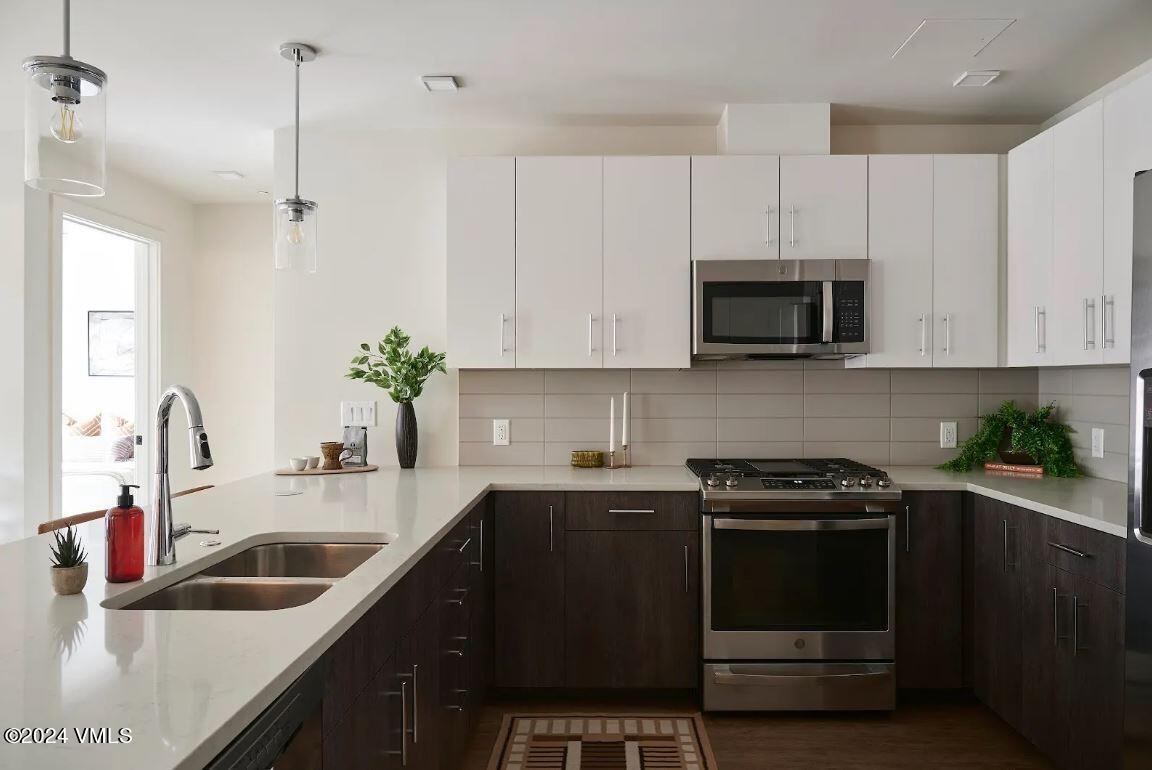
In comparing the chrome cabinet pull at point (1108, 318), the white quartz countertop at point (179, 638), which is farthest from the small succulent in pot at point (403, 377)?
the chrome cabinet pull at point (1108, 318)

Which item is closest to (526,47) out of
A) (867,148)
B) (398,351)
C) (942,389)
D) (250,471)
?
(398,351)

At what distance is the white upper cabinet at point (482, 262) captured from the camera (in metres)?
3.24

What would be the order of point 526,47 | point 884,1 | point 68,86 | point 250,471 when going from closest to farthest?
point 68,86 → point 884,1 → point 526,47 → point 250,471

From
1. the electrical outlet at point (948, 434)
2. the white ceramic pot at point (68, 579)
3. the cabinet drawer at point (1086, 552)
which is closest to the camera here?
the white ceramic pot at point (68, 579)

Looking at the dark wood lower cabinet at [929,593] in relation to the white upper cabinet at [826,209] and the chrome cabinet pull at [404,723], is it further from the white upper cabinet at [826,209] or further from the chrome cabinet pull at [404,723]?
the chrome cabinet pull at [404,723]

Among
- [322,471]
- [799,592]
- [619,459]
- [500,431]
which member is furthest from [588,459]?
[322,471]

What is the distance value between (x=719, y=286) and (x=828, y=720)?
1740 mm

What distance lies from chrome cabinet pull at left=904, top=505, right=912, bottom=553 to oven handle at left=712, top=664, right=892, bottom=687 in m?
0.46

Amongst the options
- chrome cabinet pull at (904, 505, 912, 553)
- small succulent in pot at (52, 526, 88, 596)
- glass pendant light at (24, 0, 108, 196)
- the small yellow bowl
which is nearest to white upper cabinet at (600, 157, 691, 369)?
the small yellow bowl

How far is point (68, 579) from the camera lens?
1.39m

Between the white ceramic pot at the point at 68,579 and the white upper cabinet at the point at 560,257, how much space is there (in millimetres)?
2029

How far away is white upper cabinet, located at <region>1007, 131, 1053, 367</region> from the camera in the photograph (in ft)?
9.46

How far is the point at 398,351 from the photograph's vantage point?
3.41 meters

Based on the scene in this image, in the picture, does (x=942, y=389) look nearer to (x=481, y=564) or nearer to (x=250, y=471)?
(x=481, y=564)
